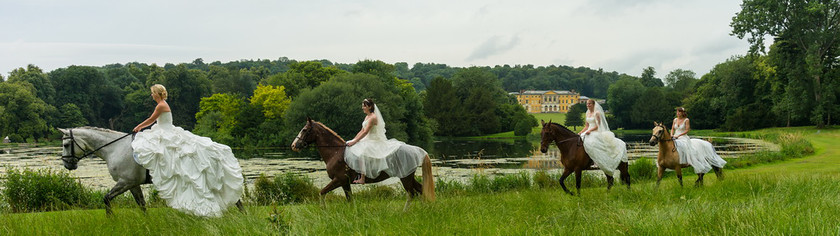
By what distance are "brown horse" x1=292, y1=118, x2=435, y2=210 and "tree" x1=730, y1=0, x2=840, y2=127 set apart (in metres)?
41.2

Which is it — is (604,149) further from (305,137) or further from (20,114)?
(20,114)

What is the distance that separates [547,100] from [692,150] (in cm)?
14701

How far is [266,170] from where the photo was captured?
25.2 meters

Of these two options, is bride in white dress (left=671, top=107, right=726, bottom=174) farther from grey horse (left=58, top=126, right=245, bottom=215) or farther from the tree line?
the tree line

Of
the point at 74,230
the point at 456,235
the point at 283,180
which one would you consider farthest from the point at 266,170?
the point at 456,235

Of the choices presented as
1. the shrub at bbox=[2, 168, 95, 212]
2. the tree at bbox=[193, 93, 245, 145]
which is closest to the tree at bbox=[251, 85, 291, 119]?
the tree at bbox=[193, 93, 245, 145]

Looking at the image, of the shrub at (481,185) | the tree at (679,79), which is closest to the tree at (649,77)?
the tree at (679,79)

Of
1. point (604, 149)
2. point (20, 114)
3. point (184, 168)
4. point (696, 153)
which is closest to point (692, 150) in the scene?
point (696, 153)

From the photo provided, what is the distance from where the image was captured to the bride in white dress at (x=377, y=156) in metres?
8.60

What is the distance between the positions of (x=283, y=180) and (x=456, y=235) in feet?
29.5

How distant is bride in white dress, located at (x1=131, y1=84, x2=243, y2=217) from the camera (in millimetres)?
7547

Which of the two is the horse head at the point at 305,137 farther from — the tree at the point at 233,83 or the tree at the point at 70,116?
the tree at the point at 233,83

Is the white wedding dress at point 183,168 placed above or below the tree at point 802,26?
below

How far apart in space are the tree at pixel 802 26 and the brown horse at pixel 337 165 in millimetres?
41180
